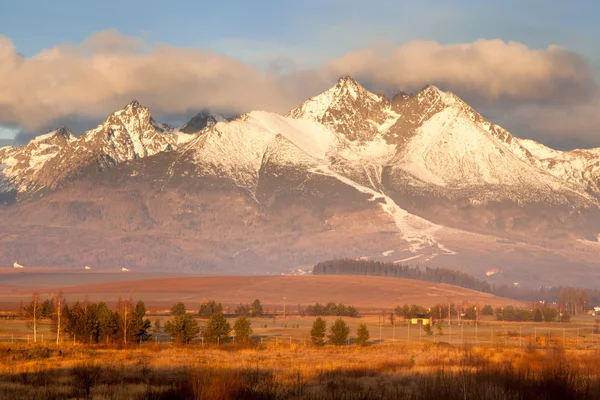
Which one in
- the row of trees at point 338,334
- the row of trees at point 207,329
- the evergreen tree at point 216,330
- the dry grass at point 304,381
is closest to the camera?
the dry grass at point 304,381

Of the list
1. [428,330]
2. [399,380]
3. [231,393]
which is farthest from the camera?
[428,330]

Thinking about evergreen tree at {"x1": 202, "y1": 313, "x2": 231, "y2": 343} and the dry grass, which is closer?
the dry grass

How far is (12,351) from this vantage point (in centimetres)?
6800

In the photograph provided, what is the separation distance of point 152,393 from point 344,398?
834cm

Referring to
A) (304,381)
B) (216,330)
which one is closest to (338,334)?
(216,330)

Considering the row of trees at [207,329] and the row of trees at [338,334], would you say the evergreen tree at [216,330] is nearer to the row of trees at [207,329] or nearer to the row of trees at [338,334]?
the row of trees at [207,329]

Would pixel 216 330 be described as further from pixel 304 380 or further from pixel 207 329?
pixel 304 380

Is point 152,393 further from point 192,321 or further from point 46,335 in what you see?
point 46,335

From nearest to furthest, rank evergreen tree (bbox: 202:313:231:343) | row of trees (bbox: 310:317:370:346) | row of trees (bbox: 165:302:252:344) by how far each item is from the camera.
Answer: row of trees (bbox: 165:302:252:344) < row of trees (bbox: 310:317:370:346) < evergreen tree (bbox: 202:313:231:343)

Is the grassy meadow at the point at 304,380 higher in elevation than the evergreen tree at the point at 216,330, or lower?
higher

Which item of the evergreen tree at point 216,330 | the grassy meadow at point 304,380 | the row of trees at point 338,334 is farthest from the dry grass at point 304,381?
the evergreen tree at point 216,330

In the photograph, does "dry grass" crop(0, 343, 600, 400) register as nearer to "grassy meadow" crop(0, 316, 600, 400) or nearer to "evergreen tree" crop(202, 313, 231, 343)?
"grassy meadow" crop(0, 316, 600, 400)

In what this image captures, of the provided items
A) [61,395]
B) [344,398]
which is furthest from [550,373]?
[61,395]

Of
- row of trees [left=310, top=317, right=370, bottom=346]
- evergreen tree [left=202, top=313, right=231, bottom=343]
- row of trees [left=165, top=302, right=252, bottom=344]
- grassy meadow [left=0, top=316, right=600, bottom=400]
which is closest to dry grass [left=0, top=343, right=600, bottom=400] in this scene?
grassy meadow [left=0, top=316, right=600, bottom=400]
